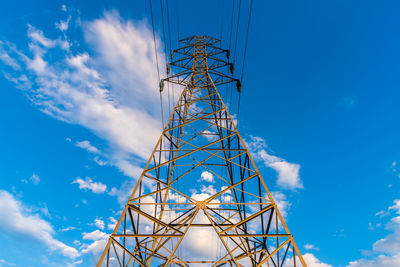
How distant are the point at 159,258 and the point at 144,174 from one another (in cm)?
340

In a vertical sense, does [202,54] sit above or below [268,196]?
above

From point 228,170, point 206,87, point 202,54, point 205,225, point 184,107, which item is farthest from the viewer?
point 202,54

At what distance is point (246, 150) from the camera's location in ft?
28.4

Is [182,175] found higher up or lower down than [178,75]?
lower down

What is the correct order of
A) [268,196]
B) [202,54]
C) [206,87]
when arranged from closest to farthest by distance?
[268,196] → [206,87] → [202,54]

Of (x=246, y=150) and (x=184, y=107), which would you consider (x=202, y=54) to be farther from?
(x=246, y=150)

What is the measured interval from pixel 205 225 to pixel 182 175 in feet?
9.53

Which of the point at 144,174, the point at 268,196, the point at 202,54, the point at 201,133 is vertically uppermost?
the point at 202,54

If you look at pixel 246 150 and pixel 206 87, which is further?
pixel 206 87

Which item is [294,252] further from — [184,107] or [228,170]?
[184,107]

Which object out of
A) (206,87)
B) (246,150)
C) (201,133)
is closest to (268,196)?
(246,150)

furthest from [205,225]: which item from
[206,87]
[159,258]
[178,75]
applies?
[178,75]

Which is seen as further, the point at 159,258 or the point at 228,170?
the point at 228,170

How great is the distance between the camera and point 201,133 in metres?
11.4
